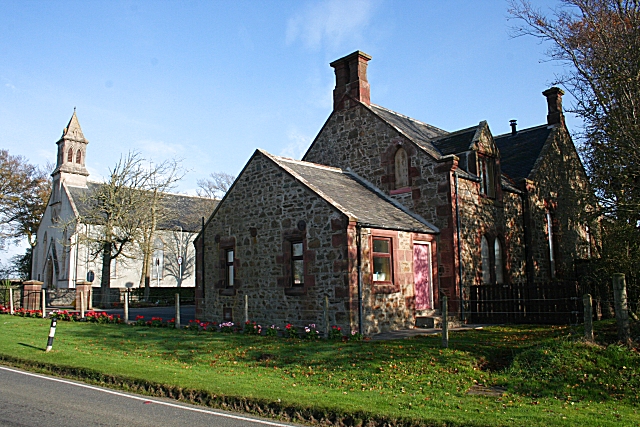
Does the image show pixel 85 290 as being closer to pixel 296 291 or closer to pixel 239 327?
pixel 239 327

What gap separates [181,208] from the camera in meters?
57.0

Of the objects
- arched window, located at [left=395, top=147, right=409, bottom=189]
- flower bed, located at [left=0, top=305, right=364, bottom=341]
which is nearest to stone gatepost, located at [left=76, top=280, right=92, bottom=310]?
flower bed, located at [left=0, top=305, right=364, bottom=341]

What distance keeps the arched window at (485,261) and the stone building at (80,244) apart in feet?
107

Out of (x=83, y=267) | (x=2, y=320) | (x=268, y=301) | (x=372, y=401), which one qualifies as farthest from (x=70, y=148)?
(x=372, y=401)

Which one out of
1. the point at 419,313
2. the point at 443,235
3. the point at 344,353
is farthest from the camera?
the point at 443,235

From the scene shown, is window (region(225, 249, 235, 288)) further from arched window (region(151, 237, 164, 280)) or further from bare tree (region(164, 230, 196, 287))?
arched window (region(151, 237, 164, 280))

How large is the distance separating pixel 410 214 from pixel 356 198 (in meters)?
2.69

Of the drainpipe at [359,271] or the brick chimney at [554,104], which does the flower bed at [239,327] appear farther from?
the brick chimney at [554,104]

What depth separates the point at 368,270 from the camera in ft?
55.3

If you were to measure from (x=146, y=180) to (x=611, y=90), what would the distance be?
35400 mm

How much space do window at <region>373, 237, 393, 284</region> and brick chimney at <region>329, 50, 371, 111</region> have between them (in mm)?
8426

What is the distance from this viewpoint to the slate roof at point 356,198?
17750mm

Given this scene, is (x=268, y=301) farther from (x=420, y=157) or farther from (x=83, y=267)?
(x=83, y=267)

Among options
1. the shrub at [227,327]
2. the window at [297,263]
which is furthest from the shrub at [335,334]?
the shrub at [227,327]
